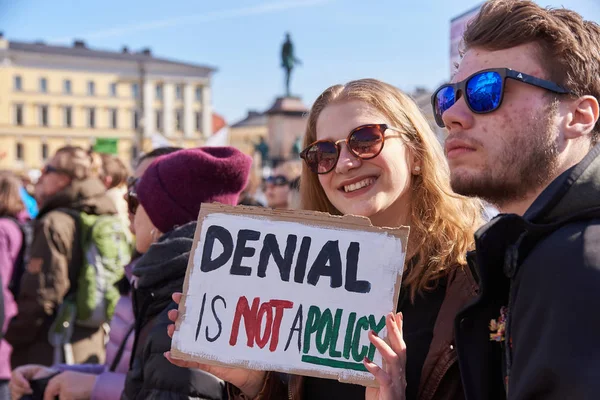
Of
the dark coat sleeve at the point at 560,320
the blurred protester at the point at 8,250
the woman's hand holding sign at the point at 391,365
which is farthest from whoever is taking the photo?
the blurred protester at the point at 8,250

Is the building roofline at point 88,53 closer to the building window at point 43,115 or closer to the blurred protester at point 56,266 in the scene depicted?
the building window at point 43,115

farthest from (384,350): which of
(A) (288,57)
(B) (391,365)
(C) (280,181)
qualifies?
(A) (288,57)

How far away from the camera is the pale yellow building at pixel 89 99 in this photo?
74500 mm

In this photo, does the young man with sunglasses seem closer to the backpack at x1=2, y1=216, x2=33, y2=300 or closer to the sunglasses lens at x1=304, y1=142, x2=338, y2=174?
the sunglasses lens at x1=304, y1=142, x2=338, y2=174

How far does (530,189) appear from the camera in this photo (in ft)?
5.04

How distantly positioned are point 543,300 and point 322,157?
3.87ft

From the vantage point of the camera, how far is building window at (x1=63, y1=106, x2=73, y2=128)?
3095 inches

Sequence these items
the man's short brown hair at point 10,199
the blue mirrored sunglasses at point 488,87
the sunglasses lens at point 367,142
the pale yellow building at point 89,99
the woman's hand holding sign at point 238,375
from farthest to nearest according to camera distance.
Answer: the pale yellow building at point 89,99
the man's short brown hair at point 10,199
the sunglasses lens at point 367,142
the woman's hand holding sign at point 238,375
the blue mirrored sunglasses at point 488,87

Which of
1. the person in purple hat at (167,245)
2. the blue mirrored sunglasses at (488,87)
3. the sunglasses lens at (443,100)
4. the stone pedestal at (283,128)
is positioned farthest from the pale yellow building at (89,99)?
the blue mirrored sunglasses at (488,87)

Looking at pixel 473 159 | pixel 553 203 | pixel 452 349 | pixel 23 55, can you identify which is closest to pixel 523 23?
pixel 473 159

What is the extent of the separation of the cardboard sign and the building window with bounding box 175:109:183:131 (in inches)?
3245

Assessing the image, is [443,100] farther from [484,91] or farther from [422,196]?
[422,196]

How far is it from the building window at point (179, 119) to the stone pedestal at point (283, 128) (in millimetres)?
62043

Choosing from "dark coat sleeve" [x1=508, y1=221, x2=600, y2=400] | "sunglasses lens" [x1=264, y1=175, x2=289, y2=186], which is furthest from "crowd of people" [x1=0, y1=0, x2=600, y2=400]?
"sunglasses lens" [x1=264, y1=175, x2=289, y2=186]
